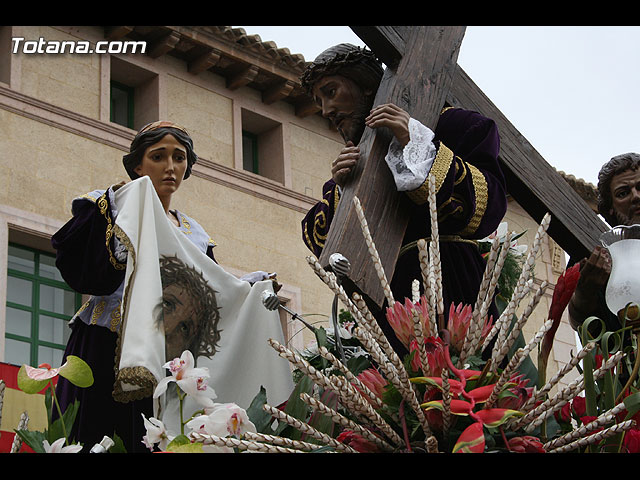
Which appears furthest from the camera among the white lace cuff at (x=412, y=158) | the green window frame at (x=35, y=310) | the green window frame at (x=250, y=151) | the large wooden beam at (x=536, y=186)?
the green window frame at (x=250, y=151)

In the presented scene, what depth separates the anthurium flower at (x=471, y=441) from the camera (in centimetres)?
215

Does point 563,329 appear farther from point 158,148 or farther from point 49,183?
point 158,148

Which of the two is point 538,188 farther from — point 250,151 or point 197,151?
point 250,151

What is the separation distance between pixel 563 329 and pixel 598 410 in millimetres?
16371

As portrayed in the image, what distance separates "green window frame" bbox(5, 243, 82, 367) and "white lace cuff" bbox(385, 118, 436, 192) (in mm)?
10028

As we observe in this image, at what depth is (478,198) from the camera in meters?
3.71

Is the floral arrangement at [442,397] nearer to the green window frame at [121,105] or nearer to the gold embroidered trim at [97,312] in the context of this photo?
the gold embroidered trim at [97,312]

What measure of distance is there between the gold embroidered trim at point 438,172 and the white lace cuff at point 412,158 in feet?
0.06

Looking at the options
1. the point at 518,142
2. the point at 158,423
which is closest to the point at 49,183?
the point at 518,142

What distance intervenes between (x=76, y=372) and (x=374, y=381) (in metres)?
0.67

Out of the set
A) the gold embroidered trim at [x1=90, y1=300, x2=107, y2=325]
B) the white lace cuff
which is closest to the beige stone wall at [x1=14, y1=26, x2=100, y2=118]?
the gold embroidered trim at [x1=90, y1=300, x2=107, y2=325]

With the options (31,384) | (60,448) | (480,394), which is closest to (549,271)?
(31,384)

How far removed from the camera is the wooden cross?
10.6 feet

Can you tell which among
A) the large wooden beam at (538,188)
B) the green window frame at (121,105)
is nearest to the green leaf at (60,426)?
the large wooden beam at (538,188)
